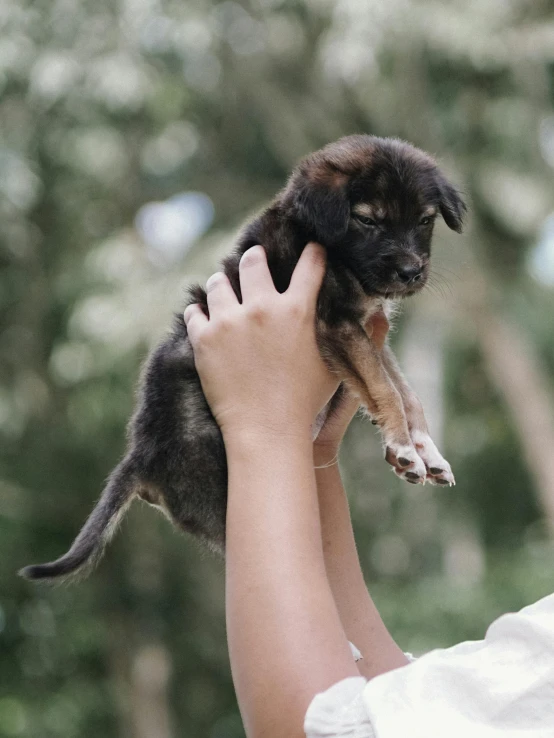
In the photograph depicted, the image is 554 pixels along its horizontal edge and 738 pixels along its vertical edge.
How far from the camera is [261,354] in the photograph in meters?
2.25

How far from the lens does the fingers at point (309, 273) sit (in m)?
2.45

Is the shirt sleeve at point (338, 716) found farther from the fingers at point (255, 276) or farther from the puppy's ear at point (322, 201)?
the puppy's ear at point (322, 201)

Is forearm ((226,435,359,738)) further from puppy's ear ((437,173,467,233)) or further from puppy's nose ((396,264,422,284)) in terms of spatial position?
puppy's ear ((437,173,467,233))

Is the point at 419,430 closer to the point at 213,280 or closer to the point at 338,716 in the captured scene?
the point at 213,280

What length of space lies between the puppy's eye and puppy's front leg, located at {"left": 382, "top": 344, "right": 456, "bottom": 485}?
0.40 m

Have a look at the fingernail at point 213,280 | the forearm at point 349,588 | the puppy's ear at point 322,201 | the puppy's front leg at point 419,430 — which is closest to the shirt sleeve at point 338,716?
the forearm at point 349,588

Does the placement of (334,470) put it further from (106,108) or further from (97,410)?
(97,410)

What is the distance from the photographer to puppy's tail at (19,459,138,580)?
245cm

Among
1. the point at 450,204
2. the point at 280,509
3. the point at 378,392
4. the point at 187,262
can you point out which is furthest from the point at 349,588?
the point at 187,262

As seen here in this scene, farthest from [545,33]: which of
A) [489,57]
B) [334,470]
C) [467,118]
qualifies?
[334,470]

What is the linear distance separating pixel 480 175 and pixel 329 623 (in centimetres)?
1164

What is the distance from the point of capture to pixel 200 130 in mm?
15305

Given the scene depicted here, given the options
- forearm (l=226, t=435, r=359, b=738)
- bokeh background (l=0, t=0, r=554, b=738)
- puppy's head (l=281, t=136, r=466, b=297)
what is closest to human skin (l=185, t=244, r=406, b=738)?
forearm (l=226, t=435, r=359, b=738)

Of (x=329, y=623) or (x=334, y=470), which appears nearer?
(x=329, y=623)
